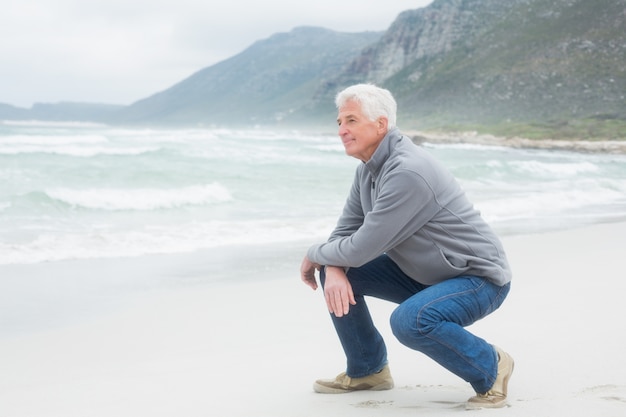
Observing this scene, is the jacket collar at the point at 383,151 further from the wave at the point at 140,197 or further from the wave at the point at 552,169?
the wave at the point at 552,169

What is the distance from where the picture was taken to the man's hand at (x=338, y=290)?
295cm

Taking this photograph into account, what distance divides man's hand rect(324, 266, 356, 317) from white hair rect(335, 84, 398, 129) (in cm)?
60

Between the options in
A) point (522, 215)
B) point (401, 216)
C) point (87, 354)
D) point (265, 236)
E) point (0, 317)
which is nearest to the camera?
point (401, 216)

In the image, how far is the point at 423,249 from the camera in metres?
2.82

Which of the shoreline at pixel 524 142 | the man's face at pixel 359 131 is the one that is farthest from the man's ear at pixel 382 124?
the shoreline at pixel 524 142

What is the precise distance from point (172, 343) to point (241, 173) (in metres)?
16.5

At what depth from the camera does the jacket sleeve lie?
2705 millimetres

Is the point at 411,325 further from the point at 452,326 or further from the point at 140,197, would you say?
the point at 140,197

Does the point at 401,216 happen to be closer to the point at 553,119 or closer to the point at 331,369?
the point at 331,369

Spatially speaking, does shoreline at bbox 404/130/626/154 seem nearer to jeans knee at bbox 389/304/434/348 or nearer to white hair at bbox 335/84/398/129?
white hair at bbox 335/84/398/129

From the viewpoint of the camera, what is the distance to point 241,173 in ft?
68.2

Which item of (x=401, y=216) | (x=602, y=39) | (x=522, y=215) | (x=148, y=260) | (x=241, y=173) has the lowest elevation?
(x=401, y=216)

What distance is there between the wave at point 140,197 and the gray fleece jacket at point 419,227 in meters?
10.7

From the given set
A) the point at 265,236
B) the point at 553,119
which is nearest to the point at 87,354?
the point at 265,236
